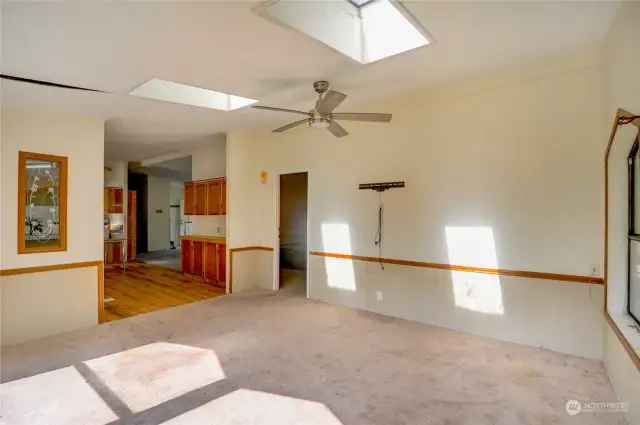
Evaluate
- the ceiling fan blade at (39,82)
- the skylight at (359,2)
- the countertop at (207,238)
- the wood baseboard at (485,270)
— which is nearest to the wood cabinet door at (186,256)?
the countertop at (207,238)

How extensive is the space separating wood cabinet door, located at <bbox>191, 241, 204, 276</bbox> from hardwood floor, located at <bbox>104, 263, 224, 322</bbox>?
0.60ft

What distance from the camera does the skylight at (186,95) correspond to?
12.0ft

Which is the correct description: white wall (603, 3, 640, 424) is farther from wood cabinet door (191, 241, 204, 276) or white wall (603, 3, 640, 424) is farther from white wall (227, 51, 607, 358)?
wood cabinet door (191, 241, 204, 276)

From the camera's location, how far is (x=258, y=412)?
2201mm

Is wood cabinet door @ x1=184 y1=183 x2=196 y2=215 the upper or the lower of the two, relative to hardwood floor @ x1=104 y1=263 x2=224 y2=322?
upper

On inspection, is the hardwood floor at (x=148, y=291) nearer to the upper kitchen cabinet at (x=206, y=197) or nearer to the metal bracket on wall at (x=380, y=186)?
the upper kitchen cabinet at (x=206, y=197)

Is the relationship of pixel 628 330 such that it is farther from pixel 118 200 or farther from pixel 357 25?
pixel 118 200

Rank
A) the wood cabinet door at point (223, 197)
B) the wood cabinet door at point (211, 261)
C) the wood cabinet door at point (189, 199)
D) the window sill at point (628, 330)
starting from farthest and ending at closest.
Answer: the wood cabinet door at point (189, 199), the wood cabinet door at point (223, 197), the wood cabinet door at point (211, 261), the window sill at point (628, 330)

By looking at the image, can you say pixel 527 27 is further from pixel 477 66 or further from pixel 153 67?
pixel 153 67

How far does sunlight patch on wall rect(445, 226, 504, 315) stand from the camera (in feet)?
11.5

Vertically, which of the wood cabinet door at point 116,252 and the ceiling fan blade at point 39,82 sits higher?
the ceiling fan blade at point 39,82

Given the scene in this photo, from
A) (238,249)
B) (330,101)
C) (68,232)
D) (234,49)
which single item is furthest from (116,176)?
(330,101)

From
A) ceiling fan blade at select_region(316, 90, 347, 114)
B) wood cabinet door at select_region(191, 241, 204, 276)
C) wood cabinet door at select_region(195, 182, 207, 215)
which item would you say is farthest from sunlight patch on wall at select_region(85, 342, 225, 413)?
wood cabinet door at select_region(195, 182, 207, 215)

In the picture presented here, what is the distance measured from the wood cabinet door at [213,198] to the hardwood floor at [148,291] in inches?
54.9
